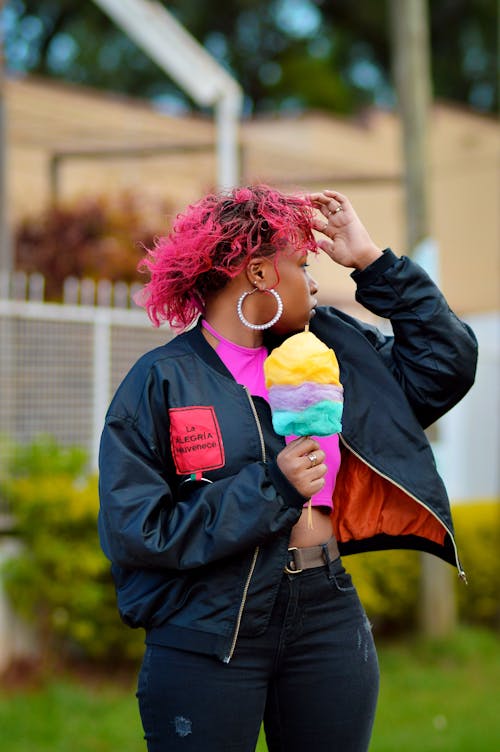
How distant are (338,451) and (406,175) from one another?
17.9 feet

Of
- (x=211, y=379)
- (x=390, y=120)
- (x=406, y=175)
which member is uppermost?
(x=390, y=120)

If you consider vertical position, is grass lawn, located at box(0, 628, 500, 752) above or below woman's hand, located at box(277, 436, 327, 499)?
below

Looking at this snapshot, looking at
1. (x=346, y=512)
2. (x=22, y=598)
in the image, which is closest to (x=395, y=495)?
(x=346, y=512)

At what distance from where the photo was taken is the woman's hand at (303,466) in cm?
254

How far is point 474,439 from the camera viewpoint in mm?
10102

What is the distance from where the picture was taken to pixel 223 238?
2742 millimetres

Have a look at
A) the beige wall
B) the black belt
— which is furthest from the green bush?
the beige wall

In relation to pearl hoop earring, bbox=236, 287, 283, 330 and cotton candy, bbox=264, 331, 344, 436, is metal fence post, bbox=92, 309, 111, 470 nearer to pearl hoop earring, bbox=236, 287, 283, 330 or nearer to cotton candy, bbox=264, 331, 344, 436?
pearl hoop earring, bbox=236, 287, 283, 330

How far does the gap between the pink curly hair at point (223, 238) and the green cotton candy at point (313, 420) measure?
0.42 metres

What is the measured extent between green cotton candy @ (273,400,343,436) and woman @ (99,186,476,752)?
33 mm

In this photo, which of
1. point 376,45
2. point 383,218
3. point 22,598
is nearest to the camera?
point 22,598

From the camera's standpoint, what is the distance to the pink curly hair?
275cm

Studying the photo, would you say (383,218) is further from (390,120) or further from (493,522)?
(493,522)

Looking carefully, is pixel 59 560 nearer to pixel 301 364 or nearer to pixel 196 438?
pixel 196 438
